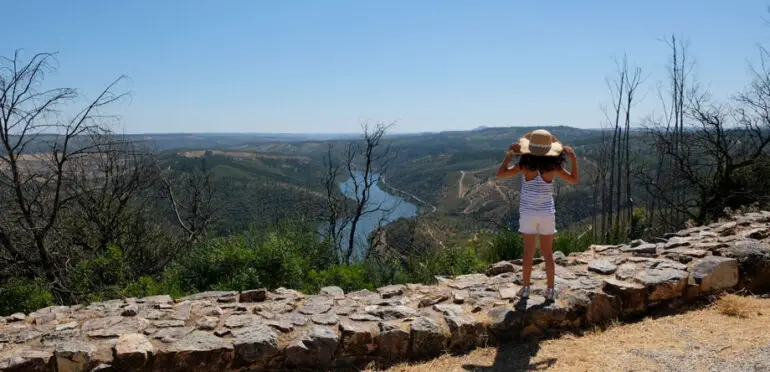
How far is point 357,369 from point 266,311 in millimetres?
1143

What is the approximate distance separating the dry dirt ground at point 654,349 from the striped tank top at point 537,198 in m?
1.19

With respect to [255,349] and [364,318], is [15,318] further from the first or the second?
[364,318]

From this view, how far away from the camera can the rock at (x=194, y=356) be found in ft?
11.9

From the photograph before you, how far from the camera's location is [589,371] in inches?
139

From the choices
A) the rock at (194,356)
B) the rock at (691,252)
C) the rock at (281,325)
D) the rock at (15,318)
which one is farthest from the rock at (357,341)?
the rock at (691,252)

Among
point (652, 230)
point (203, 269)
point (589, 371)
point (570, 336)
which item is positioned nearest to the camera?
point (589, 371)

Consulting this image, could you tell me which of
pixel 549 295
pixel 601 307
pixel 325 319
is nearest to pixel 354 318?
pixel 325 319

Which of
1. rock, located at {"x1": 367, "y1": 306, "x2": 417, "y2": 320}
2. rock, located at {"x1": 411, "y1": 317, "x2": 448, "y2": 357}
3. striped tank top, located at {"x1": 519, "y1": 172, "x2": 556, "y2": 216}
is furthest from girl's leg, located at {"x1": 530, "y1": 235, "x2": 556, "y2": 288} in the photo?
rock, located at {"x1": 367, "y1": 306, "x2": 417, "y2": 320}

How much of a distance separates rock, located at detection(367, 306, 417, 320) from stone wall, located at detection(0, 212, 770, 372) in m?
0.01

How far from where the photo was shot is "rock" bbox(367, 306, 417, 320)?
4324mm

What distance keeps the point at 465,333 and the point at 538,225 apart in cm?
120

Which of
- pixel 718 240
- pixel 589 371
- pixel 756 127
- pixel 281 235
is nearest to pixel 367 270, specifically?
pixel 281 235

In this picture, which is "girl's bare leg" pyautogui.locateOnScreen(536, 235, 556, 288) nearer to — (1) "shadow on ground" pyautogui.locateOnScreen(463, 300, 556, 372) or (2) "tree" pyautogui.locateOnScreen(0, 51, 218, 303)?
(1) "shadow on ground" pyautogui.locateOnScreen(463, 300, 556, 372)

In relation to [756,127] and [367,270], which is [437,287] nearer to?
[367,270]
